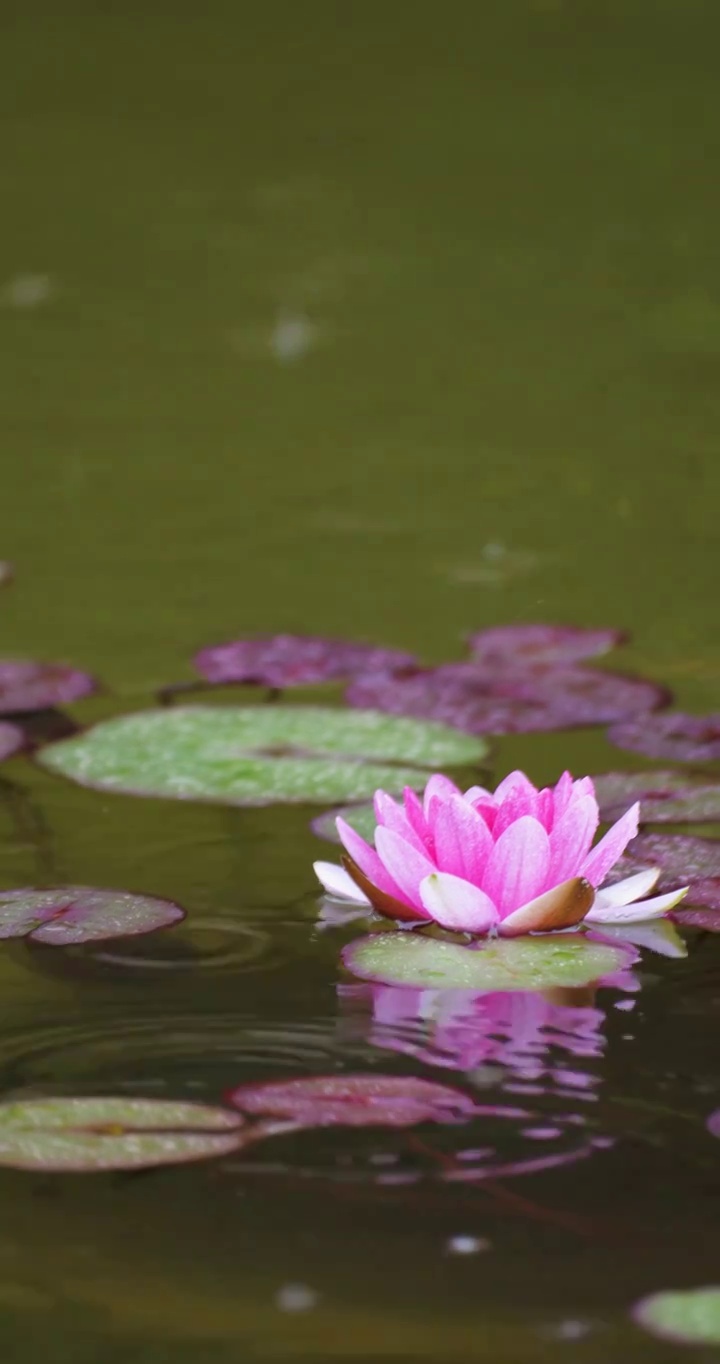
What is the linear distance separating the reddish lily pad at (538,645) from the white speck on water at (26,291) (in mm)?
2059

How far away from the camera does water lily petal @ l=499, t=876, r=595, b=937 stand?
157cm

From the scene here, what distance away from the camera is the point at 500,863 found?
5.22 ft

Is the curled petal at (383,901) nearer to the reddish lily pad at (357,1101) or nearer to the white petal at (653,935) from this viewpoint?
the white petal at (653,935)

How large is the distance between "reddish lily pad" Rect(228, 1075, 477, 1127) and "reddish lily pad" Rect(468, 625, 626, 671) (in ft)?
3.72

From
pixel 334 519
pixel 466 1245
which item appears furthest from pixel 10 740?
pixel 466 1245

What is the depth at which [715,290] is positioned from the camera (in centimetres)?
415

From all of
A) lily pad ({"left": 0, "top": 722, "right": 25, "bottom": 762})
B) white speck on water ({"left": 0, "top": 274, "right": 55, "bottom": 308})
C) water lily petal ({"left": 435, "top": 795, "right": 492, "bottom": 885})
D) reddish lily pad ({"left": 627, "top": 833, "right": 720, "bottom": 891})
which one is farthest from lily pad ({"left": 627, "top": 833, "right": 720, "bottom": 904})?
white speck on water ({"left": 0, "top": 274, "right": 55, "bottom": 308})

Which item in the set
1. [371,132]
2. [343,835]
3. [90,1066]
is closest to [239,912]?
[343,835]

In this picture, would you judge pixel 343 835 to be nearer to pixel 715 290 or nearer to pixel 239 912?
pixel 239 912

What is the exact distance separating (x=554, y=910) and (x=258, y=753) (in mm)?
570

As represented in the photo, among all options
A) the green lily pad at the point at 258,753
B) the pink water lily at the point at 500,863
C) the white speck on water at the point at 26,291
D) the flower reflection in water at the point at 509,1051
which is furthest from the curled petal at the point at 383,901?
the white speck on water at the point at 26,291

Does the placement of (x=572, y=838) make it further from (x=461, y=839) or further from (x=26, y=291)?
(x=26, y=291)

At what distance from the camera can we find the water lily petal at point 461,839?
1.59 meters

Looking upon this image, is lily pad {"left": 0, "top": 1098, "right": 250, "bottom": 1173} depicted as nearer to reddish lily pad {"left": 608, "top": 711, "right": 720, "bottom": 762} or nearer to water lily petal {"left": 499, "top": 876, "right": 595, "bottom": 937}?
water lily petal {"left": 499, "top": 876, "right": 595, "bottom": 937}
